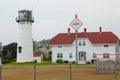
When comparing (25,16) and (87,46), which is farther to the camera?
(25,16)

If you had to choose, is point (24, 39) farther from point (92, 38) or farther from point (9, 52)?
point (9, 52)

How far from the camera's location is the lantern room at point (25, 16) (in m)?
64.0

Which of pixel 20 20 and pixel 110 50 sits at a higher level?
pixel 20 20

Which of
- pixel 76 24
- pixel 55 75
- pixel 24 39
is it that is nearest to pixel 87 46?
pixel 24 39

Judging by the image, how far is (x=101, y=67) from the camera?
94.4 feet

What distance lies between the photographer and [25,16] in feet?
211

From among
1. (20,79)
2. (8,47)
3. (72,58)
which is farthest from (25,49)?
(20,79)

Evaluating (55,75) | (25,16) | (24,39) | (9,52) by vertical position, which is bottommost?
(55,75)

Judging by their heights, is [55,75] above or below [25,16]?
below

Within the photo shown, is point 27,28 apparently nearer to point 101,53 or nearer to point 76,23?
point 101,53

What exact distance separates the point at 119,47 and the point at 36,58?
60.8ft

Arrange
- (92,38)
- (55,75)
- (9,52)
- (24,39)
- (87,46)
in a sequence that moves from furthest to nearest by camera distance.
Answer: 1. (9,52)
2. (24,39)
3. (92,38)
4. (87,46)
5. (55,75)

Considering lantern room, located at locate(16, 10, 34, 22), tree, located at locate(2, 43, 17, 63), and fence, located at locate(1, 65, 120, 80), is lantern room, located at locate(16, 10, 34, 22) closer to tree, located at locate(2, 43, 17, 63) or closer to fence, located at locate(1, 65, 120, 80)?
tree, located at locate(2, 43, 17, 63)

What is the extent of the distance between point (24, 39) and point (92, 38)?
1288 cm
